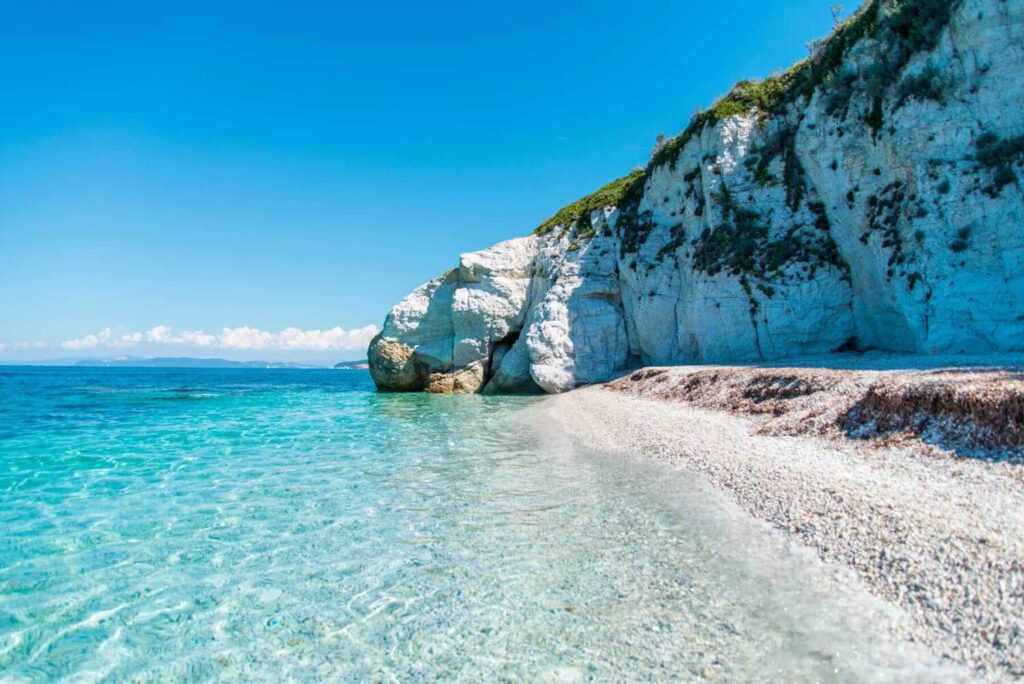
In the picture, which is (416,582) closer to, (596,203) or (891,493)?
(891,493)

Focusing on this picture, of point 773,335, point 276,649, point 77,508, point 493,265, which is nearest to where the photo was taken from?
point 276,649

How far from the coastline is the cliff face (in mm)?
5646

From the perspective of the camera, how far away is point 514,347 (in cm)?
3366

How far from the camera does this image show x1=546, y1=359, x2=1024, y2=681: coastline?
4086mm

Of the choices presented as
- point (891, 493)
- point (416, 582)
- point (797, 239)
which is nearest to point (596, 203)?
Result: point (797, 239)

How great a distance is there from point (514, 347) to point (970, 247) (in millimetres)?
22678

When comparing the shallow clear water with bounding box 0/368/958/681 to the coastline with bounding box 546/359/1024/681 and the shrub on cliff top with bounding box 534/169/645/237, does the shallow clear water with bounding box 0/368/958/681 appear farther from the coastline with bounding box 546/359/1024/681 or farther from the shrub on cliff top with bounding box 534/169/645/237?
the shrub on cliff top with bounding box 534/169/645/237

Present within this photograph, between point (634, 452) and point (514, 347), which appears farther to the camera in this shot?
point (514, 347)

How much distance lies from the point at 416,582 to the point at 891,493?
5.66 metres

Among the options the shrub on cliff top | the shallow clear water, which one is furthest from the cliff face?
the shallow clear water

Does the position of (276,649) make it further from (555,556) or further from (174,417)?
(174,417)

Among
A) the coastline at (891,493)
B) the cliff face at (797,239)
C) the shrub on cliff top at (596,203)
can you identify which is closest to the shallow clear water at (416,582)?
the coastline at (891,493)

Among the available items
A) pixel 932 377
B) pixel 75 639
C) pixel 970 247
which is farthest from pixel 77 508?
pixel 970 247

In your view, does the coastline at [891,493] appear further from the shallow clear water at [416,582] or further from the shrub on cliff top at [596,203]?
the shrub on cliff top at [596,203]
